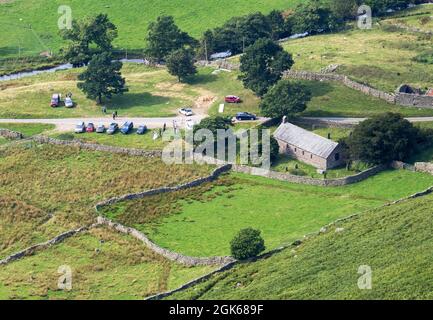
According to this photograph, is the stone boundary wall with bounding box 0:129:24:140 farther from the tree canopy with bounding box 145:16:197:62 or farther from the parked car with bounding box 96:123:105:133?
the tree canopy with bounding box 145:16:197:62

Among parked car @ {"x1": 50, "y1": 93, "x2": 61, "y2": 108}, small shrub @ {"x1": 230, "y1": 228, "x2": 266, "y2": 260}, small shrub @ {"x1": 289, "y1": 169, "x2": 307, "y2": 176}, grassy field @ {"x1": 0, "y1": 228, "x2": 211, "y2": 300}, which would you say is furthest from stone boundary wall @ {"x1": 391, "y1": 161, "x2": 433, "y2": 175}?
parked car @ {"x1": 50, "y1": 93, "x2": 61, "y2": 108}

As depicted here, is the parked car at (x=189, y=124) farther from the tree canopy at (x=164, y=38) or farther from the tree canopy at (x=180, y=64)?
the tree canopy at (x=164, y=38)

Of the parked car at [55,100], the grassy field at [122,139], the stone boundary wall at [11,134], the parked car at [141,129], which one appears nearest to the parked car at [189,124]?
the grassy field at [122,139]

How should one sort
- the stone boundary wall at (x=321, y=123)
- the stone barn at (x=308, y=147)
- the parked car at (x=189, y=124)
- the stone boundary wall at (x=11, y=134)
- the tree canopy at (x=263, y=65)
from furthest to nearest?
1. the tree canopy at (x=263, y=65)
2. the stone boundary wall at (x=11, y=134)
3. the parked car at (x=189, y=124)
4. the stone boundary wall at (x=321, y=123)
5. the stone barn at (x=308, y=147)

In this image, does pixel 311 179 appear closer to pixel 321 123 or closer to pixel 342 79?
pixel 321 123

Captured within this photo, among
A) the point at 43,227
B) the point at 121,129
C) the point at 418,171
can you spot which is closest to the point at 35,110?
the point at 121,129

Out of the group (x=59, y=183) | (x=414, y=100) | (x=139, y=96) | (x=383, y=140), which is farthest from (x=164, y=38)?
(x=383, y=140)
